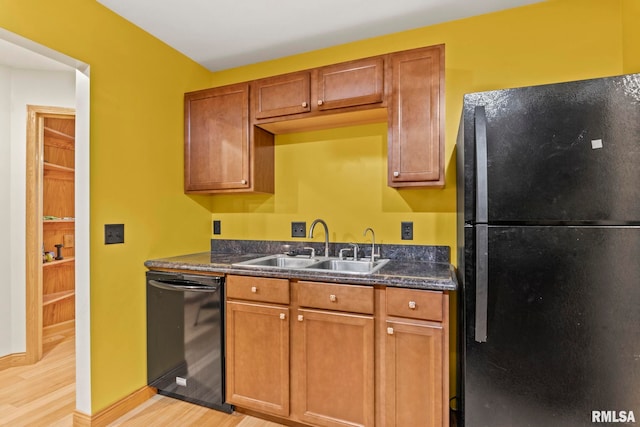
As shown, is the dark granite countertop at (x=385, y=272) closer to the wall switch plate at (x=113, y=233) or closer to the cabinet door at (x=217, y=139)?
the wall switch plate at (x=113, y=233)

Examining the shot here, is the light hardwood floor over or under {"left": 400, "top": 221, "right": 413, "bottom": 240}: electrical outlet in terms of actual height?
under

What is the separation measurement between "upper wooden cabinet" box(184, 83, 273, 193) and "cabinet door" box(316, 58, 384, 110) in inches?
23.5

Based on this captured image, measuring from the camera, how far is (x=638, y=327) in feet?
3.91

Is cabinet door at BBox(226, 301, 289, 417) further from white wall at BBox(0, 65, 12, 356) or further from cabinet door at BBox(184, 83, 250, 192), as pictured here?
white wall at BBox(0, 65, 12, 356)

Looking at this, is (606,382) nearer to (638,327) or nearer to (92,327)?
(638,327)

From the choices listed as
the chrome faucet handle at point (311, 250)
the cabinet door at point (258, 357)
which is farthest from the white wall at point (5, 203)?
the chrome faucet handle at point (311, 250)

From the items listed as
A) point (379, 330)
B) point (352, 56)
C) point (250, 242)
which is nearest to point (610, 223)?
point (379, 330)

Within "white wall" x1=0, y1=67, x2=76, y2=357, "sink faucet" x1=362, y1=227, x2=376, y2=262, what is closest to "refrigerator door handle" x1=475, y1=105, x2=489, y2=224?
"sink faucet" x1=362, y1=227, x2=376, y2=262

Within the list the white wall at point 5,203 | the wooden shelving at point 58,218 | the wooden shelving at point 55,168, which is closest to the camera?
the white wall at point 5,203

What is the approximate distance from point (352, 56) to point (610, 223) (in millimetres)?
1860

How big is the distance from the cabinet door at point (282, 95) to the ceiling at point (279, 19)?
1.06 ft

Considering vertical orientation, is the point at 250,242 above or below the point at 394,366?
above

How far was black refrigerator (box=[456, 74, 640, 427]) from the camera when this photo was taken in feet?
3.93

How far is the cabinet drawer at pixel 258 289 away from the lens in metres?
1.85
